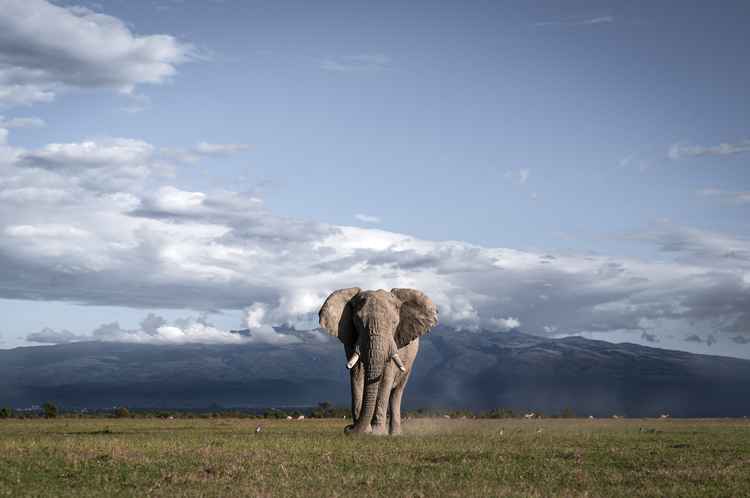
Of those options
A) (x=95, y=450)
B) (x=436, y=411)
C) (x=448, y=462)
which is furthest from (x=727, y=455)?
(x=436, y=411)

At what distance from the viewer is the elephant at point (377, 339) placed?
1490 inches

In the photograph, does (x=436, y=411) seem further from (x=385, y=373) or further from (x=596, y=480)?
(x=596, y=480)

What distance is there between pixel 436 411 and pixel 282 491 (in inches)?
2329

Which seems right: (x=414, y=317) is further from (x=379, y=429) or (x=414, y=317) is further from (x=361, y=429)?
(x=361, y=429)

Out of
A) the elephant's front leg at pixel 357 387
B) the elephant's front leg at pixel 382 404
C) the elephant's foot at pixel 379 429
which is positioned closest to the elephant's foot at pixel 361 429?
the elephant's foot at pixel 379 429

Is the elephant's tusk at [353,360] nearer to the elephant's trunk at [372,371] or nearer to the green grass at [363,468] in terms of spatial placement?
the elephant's trunk at [372,371]

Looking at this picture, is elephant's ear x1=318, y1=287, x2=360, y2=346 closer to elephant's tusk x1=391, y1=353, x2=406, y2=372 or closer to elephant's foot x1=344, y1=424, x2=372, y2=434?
elephant's tusk x1=391, y1=353, x2=406, y2=372

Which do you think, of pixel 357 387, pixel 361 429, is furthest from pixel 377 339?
pixel 361 429

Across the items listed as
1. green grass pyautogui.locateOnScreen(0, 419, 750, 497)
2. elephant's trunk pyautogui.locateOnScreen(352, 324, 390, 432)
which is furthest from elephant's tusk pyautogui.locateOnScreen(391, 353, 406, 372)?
green grass pyautogui.locateOnScreen(0, 419, 750, 497)

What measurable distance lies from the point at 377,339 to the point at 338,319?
120 inches

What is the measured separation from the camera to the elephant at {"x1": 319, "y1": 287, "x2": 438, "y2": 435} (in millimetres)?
37844

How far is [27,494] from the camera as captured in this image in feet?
71.0

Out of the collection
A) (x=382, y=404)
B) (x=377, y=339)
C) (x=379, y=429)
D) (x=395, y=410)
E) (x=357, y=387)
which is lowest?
(x=379, y=429)

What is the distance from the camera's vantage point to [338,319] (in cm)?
4050
